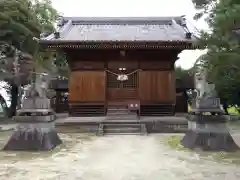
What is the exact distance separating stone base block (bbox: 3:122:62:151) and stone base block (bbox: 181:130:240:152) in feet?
14.5

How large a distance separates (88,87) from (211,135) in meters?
8.75

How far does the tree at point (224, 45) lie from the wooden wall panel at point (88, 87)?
5.77 meters

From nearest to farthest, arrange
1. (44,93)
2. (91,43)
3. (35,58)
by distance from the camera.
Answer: (44,93) < (91,43) < (35,58)

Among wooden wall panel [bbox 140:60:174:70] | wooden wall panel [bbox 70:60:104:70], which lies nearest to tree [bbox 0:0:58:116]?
wooden wall panel [bbox 70:60:104:70]

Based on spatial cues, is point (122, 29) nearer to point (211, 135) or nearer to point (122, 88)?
point (122, 88)

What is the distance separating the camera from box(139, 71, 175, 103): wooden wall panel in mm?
16059

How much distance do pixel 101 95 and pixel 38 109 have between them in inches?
292

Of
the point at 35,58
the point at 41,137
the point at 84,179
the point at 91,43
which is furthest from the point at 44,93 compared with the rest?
the point at 35,58

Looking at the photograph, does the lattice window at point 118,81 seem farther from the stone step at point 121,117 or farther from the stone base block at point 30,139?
the stone base block at point 30,139

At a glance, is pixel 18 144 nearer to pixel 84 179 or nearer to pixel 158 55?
pixel 84 179

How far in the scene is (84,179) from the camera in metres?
5.46

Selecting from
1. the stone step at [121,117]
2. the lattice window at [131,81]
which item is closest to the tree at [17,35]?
the lattice window at [131,81]

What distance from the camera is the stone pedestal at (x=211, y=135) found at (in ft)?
28.4

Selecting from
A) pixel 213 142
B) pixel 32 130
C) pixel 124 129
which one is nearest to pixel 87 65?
pixel 124 129
